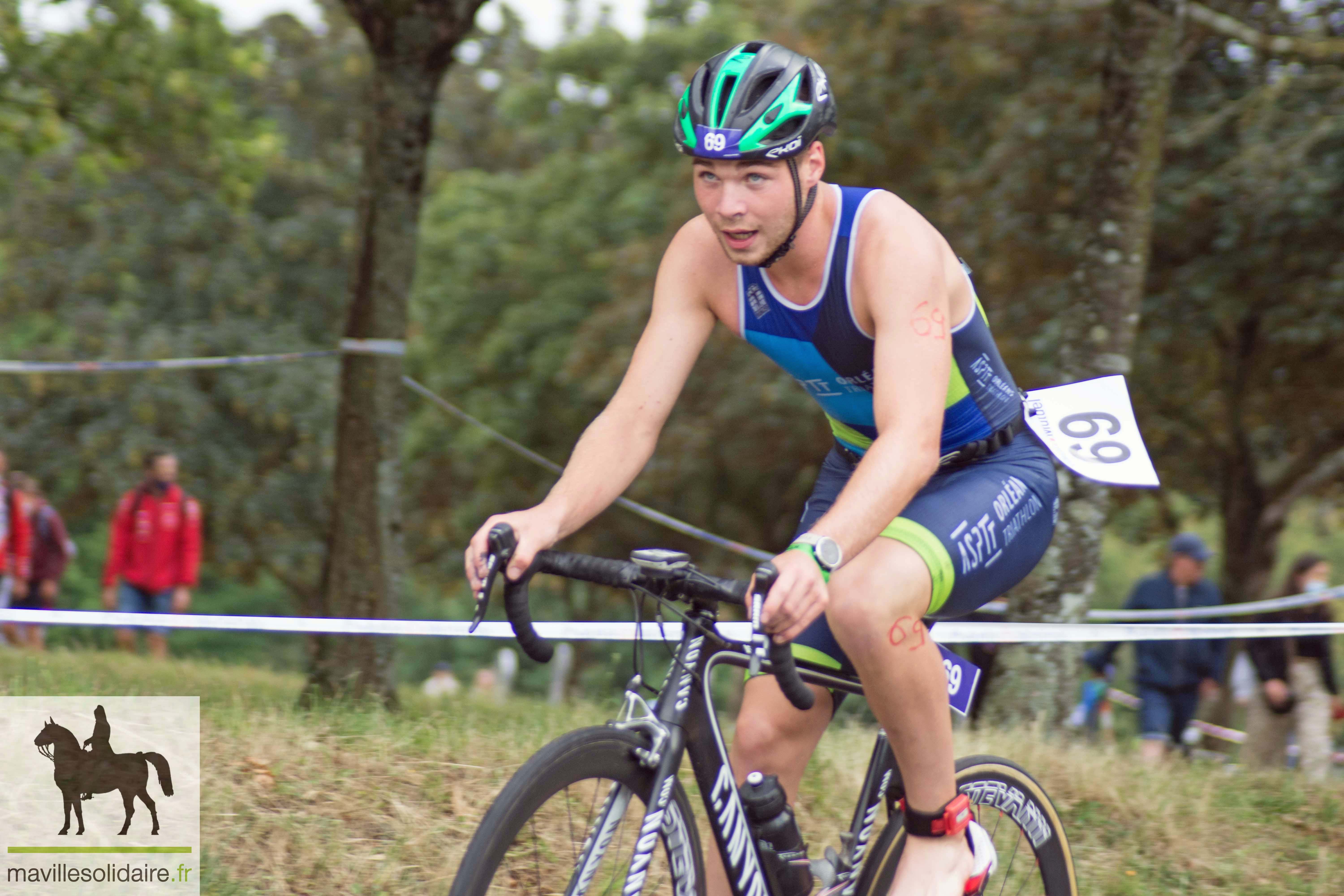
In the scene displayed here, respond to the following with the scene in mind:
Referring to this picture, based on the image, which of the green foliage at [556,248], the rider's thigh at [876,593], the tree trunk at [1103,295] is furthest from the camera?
the green foliage at [556,248]

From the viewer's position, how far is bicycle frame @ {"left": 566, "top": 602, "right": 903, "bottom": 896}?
2.30 m

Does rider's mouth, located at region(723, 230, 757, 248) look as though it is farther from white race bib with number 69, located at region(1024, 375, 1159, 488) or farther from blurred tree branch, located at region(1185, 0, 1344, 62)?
blurred tree branch, located at region(1185, 0, 1344, 62)

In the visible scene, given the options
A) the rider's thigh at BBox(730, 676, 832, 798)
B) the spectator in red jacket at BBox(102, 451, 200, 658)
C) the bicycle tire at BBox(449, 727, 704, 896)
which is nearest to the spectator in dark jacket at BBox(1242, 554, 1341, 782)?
the rider's thigh at BBox(730, 676, 832, 798)

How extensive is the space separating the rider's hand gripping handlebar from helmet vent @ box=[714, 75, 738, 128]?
899 millimetres

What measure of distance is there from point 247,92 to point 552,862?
18.2 m

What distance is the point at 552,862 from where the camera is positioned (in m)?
2.38

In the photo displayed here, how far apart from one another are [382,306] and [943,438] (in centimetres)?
394

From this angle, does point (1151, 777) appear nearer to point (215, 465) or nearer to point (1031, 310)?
point (1031, 310)

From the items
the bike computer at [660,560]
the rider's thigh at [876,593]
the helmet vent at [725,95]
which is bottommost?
the rider's thigh at [876,593]

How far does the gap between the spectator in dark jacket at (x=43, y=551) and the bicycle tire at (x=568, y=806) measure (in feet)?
28.7

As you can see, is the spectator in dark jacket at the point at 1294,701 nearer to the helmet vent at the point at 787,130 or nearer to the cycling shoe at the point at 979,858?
the cycling shoe at the point at 979,858

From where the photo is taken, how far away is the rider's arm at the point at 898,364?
2.29 meters

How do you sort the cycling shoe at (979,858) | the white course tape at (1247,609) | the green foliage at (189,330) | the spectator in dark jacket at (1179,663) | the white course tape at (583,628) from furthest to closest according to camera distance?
the green foliage at (189,330), the spectator in dark jacket at (1179,663), the white course tape at (1247,609), the white course tape at (583,628), the cycling shoe at (979,858)

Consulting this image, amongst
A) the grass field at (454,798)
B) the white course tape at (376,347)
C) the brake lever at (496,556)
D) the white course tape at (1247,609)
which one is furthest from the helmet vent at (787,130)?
the white course tape at (376,347)
